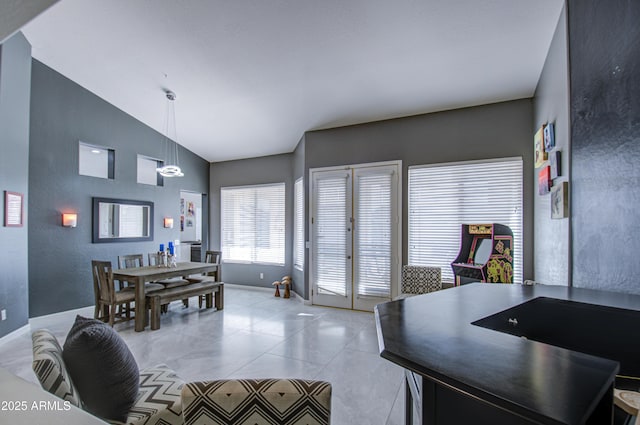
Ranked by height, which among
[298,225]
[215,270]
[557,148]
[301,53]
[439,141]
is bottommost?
[215,270]

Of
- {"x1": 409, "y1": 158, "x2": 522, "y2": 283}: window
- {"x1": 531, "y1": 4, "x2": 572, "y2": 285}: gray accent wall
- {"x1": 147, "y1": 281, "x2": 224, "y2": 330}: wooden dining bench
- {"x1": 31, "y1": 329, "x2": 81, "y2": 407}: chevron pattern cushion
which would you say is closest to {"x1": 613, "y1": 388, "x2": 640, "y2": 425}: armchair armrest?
{"x1": 31, "y1": 329, "x2": 81, "y2": 407}: chevron pattern cushion

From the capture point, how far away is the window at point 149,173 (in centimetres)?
593

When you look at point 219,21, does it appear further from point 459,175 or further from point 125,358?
point 459,175

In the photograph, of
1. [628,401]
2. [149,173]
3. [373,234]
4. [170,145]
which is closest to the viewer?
[628,401]

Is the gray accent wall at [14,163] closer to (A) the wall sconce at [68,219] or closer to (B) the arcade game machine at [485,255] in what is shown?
(A) the wall sconce at [68,219]

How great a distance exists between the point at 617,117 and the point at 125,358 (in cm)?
273

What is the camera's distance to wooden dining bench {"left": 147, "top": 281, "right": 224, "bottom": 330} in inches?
158

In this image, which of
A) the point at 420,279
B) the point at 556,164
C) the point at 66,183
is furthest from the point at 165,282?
the point at 556,164

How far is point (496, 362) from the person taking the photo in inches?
27.3

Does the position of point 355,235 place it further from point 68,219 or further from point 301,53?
point 68,219

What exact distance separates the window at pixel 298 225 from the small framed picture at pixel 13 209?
3805mm

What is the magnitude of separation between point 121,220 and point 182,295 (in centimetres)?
195

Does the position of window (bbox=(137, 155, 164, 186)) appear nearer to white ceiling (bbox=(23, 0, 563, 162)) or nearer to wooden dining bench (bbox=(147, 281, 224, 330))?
white ceiling (bbox=(23, 0, 563, 162))

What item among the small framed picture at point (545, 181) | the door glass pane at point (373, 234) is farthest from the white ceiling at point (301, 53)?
the small framed picture at point (545, 181)
